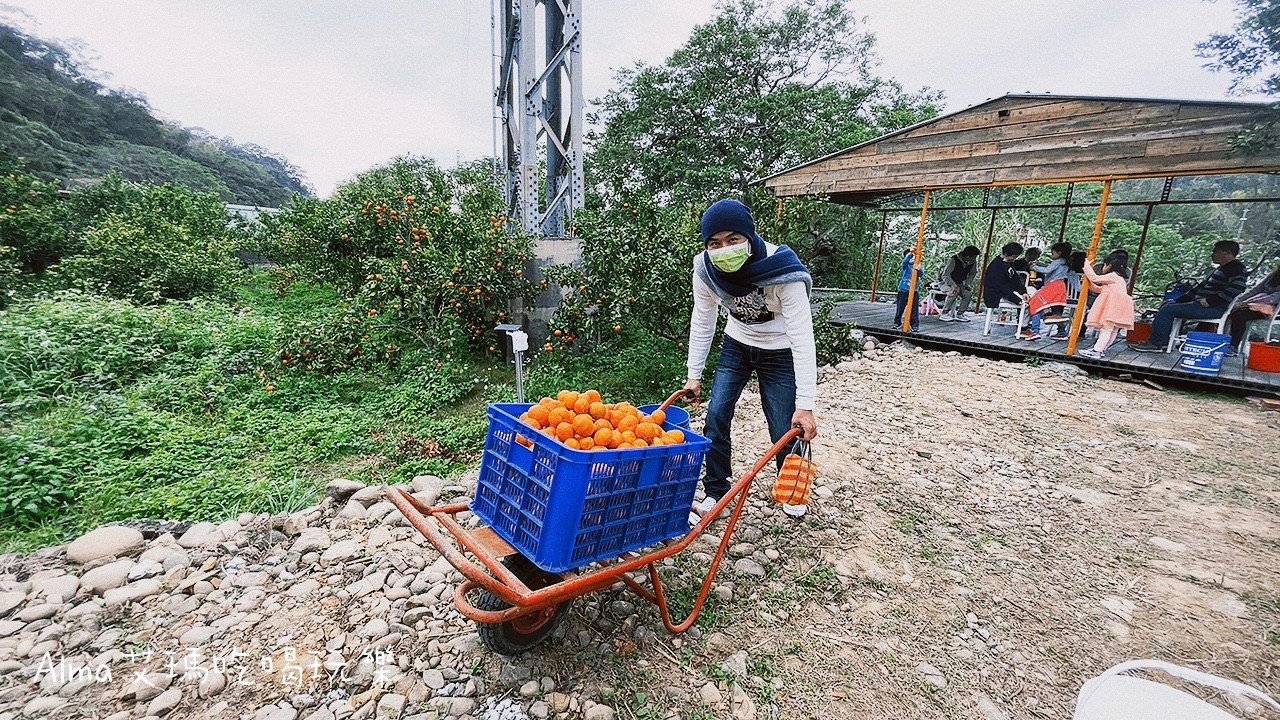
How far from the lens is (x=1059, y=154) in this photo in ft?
25.7

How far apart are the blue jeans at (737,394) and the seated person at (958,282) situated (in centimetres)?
916

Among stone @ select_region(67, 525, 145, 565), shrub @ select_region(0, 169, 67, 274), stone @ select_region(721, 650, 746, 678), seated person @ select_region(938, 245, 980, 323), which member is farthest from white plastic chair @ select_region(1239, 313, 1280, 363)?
shrub @ select_region(0, 169, 67, 274)

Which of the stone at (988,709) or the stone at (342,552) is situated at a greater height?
the stone at (342,552)

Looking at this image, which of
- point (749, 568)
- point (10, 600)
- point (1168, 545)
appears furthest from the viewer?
point (1168, 545)

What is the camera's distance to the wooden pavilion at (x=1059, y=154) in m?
6.56

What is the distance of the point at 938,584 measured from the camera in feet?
10.1

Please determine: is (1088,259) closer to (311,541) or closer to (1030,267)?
(1030,267)

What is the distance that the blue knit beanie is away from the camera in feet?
8.93

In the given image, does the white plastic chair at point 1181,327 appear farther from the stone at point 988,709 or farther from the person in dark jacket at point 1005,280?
the stone at point 988,709

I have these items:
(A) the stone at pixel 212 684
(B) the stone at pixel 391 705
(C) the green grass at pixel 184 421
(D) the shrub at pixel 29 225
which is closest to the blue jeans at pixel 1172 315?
(C) the green grass at pixel 184 421

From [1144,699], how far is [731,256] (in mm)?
2139

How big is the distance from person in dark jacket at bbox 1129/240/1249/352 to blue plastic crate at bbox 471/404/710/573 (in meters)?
9.52

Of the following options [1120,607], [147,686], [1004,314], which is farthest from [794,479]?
[1004,314]

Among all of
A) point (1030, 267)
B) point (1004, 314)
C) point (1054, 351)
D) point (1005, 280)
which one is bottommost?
point (1054, 351)
